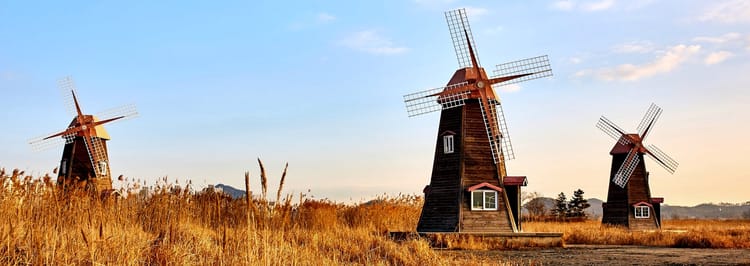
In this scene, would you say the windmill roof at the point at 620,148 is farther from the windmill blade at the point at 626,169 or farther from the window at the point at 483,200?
the window at the point at 483,200

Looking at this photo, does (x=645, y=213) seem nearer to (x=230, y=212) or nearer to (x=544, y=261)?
(x=544, y=261)

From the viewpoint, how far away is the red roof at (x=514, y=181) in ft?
75.5

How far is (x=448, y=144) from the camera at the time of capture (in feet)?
73.7

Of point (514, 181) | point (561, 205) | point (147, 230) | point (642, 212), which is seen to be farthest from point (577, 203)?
point (147, 230)

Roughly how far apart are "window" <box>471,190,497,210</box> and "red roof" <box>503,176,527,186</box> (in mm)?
1411

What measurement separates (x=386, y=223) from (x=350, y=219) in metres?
1.47

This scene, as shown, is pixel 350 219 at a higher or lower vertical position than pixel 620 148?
lower

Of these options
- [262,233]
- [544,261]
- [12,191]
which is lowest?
[544,261]

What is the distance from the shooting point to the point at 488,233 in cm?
2069

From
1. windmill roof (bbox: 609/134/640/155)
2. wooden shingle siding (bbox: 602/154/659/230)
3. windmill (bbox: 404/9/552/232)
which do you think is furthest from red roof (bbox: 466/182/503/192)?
wooden shingle siding (bbox: 602/154/659/230)

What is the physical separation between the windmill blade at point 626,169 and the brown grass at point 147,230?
25.4 m

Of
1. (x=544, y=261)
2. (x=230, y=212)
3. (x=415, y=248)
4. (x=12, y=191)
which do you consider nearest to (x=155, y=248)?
(x=12, y=191)

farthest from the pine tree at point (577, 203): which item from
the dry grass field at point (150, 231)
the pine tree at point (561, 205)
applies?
the dry grass field at point (150, 231)

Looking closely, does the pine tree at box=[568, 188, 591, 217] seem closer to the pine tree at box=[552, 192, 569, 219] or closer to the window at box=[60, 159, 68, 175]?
the pine tree at box=[552, 192, 569, 219]
